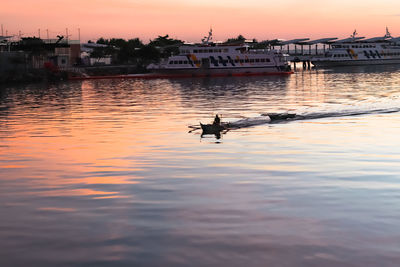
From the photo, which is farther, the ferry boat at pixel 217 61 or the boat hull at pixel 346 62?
the boat hull at pixel 346 62

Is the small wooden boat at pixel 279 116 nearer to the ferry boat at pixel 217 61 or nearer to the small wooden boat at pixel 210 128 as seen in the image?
the small wooden boat at pixel 210 128

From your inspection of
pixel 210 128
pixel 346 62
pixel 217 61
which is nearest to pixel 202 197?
pixel 210 128

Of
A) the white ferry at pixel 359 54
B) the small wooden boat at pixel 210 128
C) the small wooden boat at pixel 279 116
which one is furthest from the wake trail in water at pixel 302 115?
the white ferry at pixel 359 54

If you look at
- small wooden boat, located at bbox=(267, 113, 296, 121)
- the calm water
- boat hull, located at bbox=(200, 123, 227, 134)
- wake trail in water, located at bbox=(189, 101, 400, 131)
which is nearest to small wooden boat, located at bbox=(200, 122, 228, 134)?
boat hull, located at bbox=(200, 123, 227, 134)

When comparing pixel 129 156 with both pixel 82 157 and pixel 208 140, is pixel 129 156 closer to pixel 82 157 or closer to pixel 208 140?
pixel 82 157

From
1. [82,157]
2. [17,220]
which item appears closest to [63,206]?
[17,220]

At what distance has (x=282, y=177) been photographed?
15758mm

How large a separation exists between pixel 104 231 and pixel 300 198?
4.84 m

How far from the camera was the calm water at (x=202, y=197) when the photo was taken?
944 cm

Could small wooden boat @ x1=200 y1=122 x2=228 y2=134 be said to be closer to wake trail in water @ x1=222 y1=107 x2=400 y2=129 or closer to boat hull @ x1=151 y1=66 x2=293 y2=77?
wake trail in water @ x1=222 y1=107 x2=400 y2=129

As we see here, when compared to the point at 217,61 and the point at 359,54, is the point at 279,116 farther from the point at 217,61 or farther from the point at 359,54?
the point at 359,54

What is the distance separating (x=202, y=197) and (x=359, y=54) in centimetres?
14992

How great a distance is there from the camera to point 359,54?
507ft

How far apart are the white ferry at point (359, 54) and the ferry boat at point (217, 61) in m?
45.4
